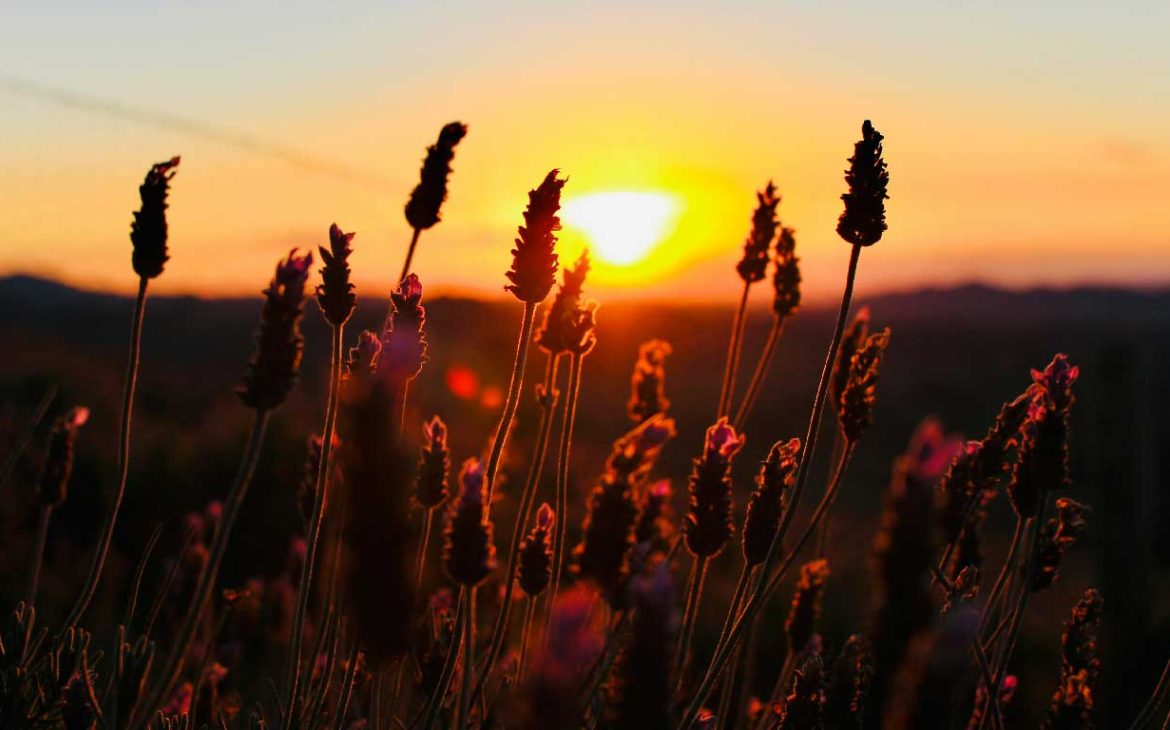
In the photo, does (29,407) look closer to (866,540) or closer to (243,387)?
(866,540)

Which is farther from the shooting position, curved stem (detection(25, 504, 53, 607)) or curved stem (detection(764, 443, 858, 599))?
curved stem (detection(25, 504, 53, 607))

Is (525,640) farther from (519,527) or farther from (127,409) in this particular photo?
(127,409)

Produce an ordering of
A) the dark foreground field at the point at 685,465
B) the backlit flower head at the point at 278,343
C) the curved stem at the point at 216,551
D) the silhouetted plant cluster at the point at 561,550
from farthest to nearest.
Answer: the dark foreground field at the point at 685,465
the backlit flower head at the point at 278,343
the curved stem at the point at 216,551
the silhouetted plant cluster at the point at 561,550

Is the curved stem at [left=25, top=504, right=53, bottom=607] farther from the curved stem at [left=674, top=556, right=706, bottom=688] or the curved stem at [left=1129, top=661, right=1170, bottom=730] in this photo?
the curved stem at [left=1129, top=661, right=1170, bottom=730]

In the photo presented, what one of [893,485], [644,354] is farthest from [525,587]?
[644,354]

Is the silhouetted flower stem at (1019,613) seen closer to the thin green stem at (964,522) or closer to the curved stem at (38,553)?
the thin green stem at (964,522)

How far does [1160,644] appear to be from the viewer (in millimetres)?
7641

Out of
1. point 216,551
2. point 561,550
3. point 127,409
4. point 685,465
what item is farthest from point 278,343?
point 685,465

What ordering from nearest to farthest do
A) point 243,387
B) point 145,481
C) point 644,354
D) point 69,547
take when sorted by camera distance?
point 243,387
point 644,354
point 69,547
point 145,481

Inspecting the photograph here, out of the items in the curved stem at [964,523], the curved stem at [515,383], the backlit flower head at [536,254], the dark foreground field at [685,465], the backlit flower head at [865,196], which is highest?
the backlit flower head at [865,196]

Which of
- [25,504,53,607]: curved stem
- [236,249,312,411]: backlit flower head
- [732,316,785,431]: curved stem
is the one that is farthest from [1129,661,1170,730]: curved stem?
[25,504,53,607]: curved stem

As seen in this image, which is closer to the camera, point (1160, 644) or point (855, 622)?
point (1160, 644)

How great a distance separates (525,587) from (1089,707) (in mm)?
1287

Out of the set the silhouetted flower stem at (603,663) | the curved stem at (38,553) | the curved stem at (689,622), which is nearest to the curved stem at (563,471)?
the silhouetted flower stem at (603,663)
